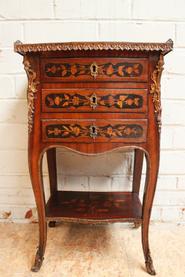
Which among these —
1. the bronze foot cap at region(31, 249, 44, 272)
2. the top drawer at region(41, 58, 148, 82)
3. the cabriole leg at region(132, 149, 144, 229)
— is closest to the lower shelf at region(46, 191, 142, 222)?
the cabriole leg at region(132, 149, 144, 229)

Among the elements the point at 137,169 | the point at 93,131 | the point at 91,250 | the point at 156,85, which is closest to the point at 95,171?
the point at 137,169

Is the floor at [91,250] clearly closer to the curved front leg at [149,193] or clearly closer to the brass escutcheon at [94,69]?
the curved front leg at [149,193]

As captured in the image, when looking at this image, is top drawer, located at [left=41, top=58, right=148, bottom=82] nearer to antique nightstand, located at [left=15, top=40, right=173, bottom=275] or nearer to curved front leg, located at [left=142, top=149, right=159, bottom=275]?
antique nightstand, located at [left=15, top=40, right=173, bottom=275]

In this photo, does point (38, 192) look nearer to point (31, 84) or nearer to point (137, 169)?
point (31, 84)

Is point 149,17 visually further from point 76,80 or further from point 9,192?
point 9,192

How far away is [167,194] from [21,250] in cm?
79

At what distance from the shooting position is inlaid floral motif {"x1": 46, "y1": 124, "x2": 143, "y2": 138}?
3.08ft

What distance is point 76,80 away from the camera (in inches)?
36.0

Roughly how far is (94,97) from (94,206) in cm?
53

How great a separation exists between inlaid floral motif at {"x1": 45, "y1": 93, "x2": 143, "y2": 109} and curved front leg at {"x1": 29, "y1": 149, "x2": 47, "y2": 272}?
0.21 metres

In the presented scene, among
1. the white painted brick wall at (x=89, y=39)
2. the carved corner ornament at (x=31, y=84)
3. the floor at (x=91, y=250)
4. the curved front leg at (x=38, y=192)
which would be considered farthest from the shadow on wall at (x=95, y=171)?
the carved corner ornament at (x=31, y=84)

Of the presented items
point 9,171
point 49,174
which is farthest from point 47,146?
point 9,171

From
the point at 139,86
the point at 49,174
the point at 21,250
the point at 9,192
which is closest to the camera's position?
the point at 139,86

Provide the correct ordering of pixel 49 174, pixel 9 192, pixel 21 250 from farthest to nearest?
1. pixel 9 192
2. pixel 49 174
3. pixel 21 250
